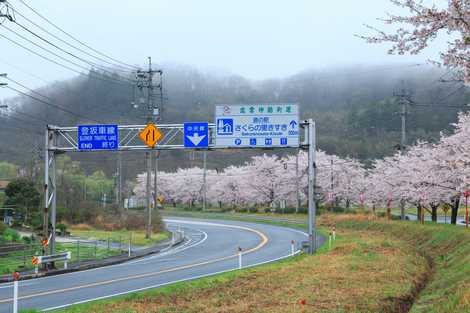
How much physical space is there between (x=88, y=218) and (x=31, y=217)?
645 cm

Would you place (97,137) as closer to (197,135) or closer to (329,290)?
(197,135)

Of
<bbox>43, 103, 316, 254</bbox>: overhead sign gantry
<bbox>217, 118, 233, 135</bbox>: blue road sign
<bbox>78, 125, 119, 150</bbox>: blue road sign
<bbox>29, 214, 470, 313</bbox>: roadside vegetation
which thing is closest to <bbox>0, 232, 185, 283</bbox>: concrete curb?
<bbox>43, 103, 316, 254</bbox>: overhead sign gantry

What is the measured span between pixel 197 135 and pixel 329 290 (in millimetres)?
15228

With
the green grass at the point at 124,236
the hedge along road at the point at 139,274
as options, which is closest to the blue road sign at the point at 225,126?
the hedge along road at the point at 139,274

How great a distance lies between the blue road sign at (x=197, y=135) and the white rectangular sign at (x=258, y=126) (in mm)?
570

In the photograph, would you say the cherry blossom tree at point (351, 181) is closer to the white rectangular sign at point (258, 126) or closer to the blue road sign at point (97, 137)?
the white rectangular sign at point (258, 126)

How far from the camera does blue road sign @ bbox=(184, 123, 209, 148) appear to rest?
90.5 ft

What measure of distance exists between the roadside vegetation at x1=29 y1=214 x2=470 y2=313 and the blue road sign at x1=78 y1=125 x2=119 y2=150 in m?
11.7

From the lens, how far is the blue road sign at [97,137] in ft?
90.4

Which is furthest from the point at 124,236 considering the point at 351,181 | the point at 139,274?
the point at 351,181

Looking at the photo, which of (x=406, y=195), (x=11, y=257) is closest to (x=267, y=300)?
(x=11, y=257)

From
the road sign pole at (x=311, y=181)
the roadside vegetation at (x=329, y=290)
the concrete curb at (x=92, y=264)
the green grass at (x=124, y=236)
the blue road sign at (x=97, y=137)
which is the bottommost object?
the green grass at (x=124, y=236)

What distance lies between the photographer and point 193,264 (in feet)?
86.7

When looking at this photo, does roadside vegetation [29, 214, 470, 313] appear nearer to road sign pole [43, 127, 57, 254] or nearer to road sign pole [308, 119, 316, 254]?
road sign pole [308, 119, 316, 254]
